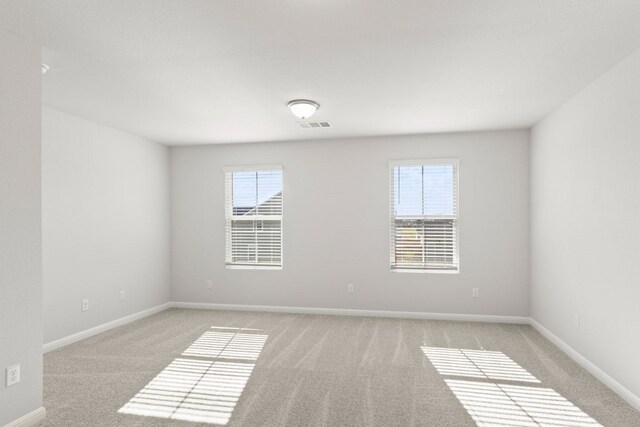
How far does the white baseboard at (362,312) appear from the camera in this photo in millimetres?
4996

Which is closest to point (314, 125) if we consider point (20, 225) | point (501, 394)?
point (20, 225)

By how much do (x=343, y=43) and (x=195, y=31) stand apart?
0.95 m

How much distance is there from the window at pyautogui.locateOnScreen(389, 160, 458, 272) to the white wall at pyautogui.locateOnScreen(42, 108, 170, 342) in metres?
3.48

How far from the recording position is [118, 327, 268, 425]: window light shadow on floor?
2.61 metres

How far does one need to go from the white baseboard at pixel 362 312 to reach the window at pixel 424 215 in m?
0.62

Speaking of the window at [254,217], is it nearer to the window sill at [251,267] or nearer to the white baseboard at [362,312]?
the window sill at [251,267]

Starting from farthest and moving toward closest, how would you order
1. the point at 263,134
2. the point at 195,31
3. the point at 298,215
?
the point at 298,215 → the point at 263,134 → the point at 195,31

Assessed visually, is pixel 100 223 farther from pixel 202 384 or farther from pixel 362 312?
pixel 362 312

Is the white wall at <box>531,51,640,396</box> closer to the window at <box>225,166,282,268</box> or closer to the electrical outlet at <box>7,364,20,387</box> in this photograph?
the window at <box>225,166,282,268</box>

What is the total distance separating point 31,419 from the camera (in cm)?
244

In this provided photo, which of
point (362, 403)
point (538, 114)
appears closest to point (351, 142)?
point (538, 114)

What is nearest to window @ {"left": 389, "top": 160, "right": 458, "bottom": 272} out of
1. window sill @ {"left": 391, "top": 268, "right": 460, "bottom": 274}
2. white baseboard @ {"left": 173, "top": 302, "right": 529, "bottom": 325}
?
window sill @ {"left": 391, "top": 268, "right": 460, "bottom": 274}

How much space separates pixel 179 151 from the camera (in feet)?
19.6

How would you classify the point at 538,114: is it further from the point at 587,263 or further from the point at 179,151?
the point at 179,151
